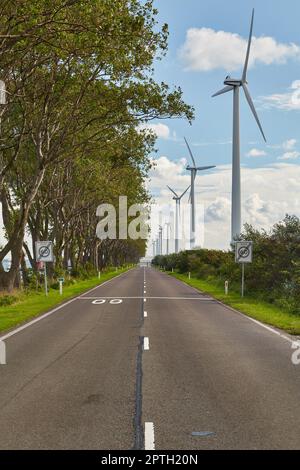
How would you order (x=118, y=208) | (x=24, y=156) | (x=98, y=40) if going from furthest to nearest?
(x=118, y=208) < (x=24, y=156) < (x=98, y=40)

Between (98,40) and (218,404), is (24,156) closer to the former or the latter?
(98,40)

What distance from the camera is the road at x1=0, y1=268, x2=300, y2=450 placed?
19.9 ft

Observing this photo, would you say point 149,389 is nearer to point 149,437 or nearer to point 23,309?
point 149,437

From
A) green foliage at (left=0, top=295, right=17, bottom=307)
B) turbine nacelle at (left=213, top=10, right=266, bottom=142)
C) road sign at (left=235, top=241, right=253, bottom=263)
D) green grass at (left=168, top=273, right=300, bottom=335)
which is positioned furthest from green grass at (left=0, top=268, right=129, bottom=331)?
turbine nacelle at (left=213, top=10, right=266, bottom=142)

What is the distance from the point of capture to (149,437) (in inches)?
237

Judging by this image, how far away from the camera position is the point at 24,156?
36.1 metres

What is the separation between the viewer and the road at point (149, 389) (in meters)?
6.06

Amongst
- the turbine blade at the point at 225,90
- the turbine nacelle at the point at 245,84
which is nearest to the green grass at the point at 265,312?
the turbine nacelle at the point at 245,84

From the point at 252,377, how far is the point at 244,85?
34.7 meters

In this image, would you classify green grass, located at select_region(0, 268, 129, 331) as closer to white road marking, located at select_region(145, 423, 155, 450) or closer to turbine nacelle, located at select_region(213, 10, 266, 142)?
white road marking, located at select_region(145, 423, 155, 450)

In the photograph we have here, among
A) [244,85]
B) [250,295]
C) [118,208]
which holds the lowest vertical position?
[250,295]

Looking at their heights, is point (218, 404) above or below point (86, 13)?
below

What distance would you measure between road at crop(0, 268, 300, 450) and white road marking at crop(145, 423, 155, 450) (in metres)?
0.01
